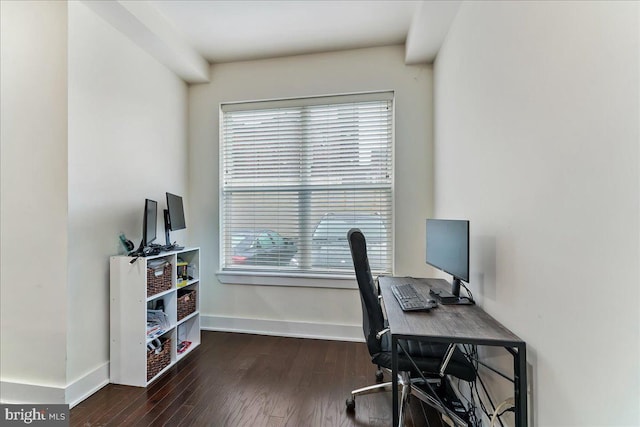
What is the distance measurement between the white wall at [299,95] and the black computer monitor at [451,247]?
760 millimetres

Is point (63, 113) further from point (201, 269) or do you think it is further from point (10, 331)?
point (201, 269)

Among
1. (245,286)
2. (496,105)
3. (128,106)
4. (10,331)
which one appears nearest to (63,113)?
(128,106)

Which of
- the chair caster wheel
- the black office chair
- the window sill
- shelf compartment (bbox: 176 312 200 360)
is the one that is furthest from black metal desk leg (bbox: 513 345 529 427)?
shelf compartment (bbox: 176 312 200 360)

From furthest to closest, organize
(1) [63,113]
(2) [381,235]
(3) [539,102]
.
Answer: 1. (2) [381,235]
2. (1) [63,113]
3. (3) [539,102]

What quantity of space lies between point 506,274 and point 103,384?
9.13 feet

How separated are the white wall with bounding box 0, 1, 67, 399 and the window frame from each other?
138 cm

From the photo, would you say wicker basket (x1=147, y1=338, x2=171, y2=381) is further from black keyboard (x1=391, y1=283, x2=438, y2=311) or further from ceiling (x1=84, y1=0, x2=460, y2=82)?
ceiling (x1=84, y1=0, x2=460, y2=82)

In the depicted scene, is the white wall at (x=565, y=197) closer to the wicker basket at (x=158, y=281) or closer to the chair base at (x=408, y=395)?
the chair base at (x=408, y=395)

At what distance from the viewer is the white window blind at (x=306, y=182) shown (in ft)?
9.19

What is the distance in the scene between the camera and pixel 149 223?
2176 millimetres

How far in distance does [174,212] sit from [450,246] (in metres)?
2.32

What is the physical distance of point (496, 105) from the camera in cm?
140

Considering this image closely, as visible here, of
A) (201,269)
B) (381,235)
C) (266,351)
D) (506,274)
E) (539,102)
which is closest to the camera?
(539,102)

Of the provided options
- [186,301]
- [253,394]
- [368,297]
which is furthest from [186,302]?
[368,297]
